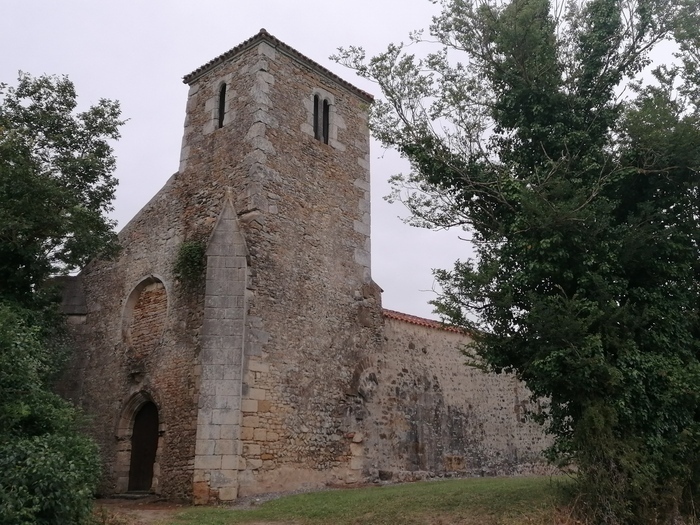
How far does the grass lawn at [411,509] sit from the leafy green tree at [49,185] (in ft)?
19.5

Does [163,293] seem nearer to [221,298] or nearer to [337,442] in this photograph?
[221,298]

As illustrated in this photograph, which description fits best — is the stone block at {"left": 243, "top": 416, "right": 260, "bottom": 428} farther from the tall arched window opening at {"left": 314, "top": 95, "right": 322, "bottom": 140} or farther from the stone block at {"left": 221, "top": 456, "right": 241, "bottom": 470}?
the tall arched window opening at {"left": 314, "top": 95, "right": 322, "bottom": 140}

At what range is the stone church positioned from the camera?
12125 millimetres

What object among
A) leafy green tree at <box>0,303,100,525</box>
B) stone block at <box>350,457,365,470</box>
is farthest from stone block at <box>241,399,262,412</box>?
leafy green tree at <box>0,303,100,525</box>

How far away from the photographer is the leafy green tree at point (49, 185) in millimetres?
11992

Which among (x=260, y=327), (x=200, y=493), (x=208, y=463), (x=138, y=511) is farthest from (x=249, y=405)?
(x=138, y=511)

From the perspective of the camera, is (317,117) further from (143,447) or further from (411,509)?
(411,509)

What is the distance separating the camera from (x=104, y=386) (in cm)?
1462

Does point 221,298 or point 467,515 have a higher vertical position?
point 221,298

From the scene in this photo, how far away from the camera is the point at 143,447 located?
45.3 feet

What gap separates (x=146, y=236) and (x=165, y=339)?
2.85 meters

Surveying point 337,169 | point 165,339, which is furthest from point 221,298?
point 337,169

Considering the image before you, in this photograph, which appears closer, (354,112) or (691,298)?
(691,298)

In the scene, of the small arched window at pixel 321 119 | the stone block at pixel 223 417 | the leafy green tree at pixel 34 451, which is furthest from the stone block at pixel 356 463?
the small arched window at pixel 321 119
